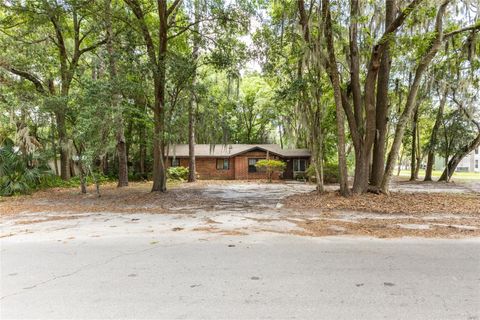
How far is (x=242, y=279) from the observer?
11.4 ft

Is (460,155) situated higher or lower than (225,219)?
higher

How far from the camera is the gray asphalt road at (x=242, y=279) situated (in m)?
2.76

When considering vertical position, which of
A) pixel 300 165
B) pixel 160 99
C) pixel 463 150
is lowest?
pixel 300 165

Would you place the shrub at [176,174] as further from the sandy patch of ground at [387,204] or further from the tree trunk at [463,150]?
the tree trunk at [463,150]

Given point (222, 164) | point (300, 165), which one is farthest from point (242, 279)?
point (300, 165)

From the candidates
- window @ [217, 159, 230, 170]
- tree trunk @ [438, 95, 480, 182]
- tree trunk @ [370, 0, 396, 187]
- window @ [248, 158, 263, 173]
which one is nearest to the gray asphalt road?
tree trunk @ [370, 0, 396, 187]

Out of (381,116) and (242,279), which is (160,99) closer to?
(381,116)

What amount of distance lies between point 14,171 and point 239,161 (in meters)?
15.5

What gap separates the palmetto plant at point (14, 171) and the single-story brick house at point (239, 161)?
38.4 ft

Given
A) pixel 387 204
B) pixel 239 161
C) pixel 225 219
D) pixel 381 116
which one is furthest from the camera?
pixel 239 161

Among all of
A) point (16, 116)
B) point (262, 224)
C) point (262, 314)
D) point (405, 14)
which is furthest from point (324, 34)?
point (16, 116)

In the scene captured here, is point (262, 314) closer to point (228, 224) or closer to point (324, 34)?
point (228, 224)

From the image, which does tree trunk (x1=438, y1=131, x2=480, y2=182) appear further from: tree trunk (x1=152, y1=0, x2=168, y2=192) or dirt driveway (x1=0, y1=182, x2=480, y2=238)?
tree trunk (x1=152, y1=0, x2=168, y2=192)

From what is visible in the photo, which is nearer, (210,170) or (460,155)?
(460,155)
